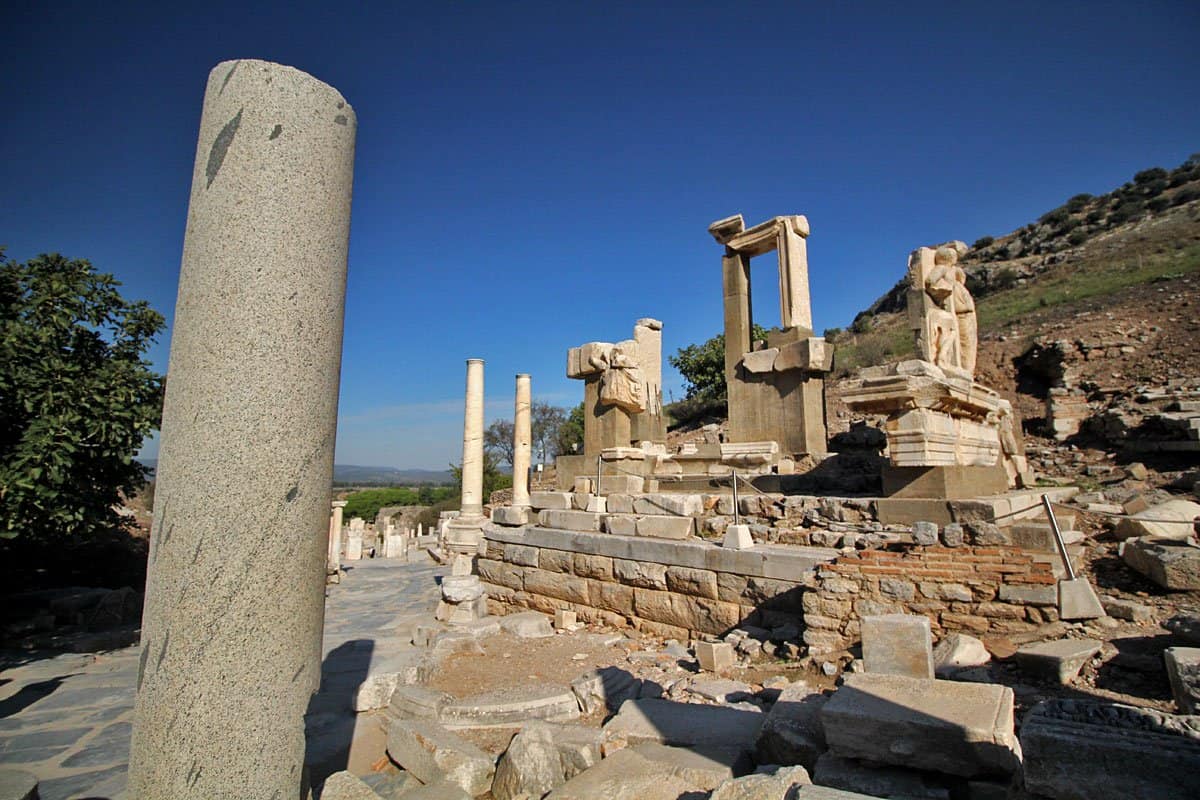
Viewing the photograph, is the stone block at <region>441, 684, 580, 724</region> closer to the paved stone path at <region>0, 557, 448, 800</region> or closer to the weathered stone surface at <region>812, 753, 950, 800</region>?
the paved stone path at <region>0, 557, 448, 800</region>

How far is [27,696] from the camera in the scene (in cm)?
527

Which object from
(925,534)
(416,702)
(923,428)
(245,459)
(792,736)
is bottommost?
(416,702)

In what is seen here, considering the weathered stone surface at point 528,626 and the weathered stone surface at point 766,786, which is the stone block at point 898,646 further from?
the weathered stone surface at point 528,626

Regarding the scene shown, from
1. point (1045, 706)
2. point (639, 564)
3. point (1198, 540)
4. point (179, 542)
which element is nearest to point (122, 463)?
point (639, 564)

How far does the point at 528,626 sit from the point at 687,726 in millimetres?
3902

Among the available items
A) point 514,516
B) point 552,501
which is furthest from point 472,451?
point 552,501

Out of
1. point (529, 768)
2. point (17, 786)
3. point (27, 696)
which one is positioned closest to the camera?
point (17, 786)

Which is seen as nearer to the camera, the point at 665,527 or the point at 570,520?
the point at 665,527

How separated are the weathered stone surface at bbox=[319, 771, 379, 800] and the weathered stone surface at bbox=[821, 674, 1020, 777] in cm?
220

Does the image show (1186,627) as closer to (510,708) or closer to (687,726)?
(687,726)

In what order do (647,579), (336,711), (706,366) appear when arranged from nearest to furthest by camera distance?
(336,711), (647,579), (706,366)

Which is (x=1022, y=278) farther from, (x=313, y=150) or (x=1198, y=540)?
(x=313, y=150)

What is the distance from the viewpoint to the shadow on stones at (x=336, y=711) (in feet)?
12.7

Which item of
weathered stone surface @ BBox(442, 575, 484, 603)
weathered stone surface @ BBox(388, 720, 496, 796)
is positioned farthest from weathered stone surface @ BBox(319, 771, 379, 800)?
weathered stone surface @ BBox(442, 575, 484, 603)
